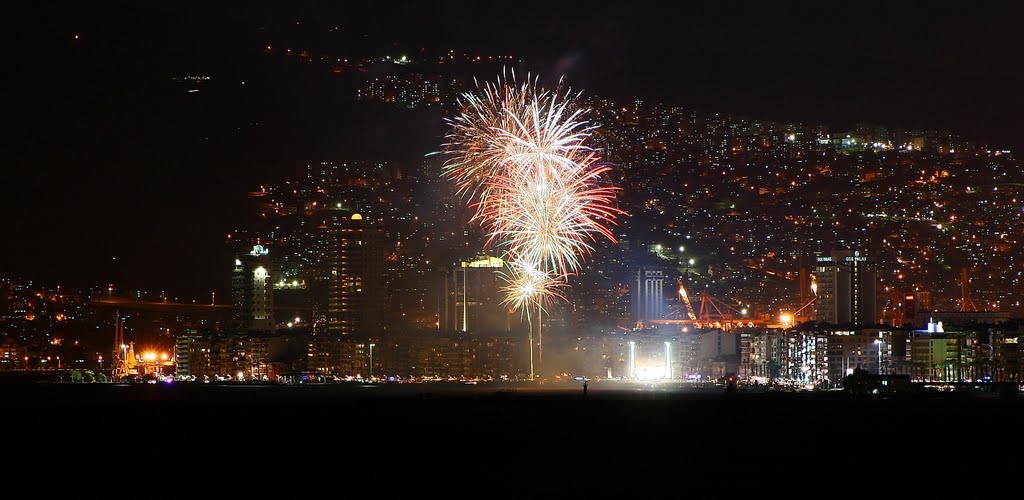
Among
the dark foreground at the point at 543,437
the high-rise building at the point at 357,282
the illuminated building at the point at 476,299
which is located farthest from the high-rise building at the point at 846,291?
the dark foreground at the point at 543,437

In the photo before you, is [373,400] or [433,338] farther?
[433,338]

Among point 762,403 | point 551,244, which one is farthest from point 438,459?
point 762,403

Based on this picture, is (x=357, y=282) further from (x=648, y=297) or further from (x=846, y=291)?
(x=846, y=291)

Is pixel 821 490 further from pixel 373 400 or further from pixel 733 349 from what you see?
pixel 733 349

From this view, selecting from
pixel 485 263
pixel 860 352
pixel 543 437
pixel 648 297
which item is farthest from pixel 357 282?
pixel 543 437

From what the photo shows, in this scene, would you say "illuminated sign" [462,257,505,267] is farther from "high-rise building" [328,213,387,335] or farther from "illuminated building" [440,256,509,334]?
"high-rise building" [328,213,387,335]

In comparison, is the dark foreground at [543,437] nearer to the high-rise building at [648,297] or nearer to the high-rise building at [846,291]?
the high-rise building at [846,291]
